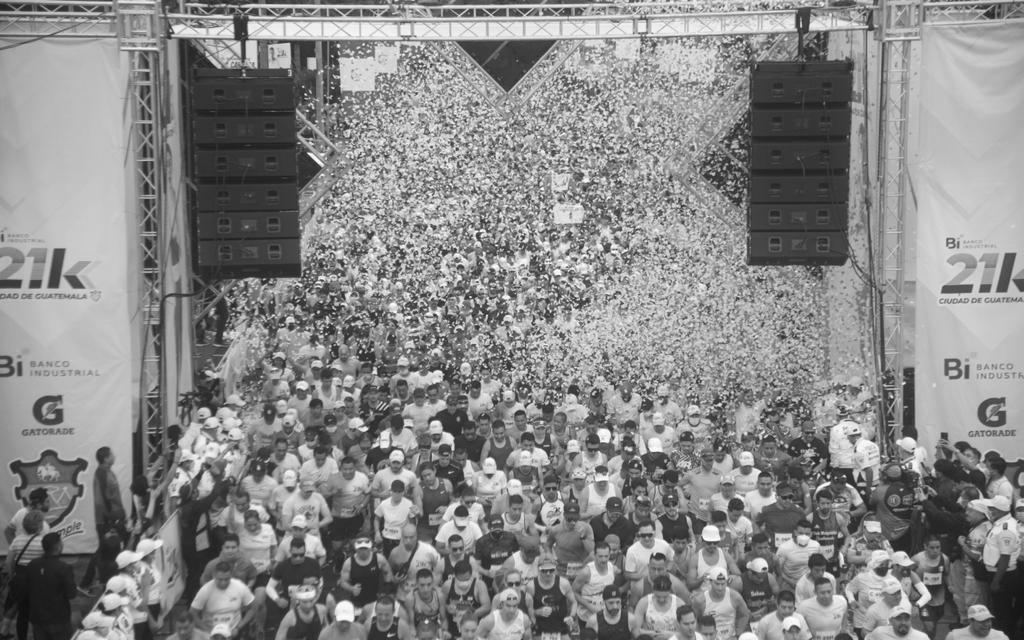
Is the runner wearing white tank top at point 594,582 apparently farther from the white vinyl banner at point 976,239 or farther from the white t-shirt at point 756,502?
the white vinyl banner at point 976,239

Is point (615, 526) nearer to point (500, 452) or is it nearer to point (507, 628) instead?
point (507, 628)

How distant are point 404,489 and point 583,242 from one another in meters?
8.04

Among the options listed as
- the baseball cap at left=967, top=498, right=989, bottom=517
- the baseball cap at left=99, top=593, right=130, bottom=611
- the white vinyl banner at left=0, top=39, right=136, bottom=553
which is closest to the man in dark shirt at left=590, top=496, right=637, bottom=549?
the baseball cap at left=967, top=498, right=989, bottom=517

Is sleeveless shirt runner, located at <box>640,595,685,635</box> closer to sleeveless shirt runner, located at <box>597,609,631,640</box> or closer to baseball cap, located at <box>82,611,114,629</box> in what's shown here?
sleeveless shirt runner, located at <box>597,609,631,640</box>

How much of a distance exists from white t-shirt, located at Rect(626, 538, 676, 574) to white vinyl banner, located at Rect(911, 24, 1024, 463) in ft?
13.5

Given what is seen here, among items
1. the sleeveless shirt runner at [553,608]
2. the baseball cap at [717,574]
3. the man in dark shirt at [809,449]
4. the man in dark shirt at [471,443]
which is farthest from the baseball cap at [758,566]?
the man in dark shirt at [471,443]

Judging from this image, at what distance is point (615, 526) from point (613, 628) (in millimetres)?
1497

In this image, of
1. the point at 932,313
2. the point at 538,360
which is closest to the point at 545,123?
the point at 538,360

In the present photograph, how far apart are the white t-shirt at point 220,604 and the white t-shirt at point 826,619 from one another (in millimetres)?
4136

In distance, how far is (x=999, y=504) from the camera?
11.1 metres

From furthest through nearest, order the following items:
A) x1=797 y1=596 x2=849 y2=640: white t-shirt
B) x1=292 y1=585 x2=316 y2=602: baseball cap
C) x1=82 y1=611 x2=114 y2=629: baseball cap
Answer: x1=797 y1=596 x2=849 y2=640: white t-shirt
x1=292 y1=585 x2=316 y2=602: baseball cap
x1=82 y1=611 x2=114 y2=629: baseball cap

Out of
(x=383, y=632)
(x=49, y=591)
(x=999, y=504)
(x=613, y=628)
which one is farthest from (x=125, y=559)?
(x=999, y=504)

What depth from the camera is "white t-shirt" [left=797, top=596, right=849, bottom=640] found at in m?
10.1

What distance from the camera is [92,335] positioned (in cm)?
1345
